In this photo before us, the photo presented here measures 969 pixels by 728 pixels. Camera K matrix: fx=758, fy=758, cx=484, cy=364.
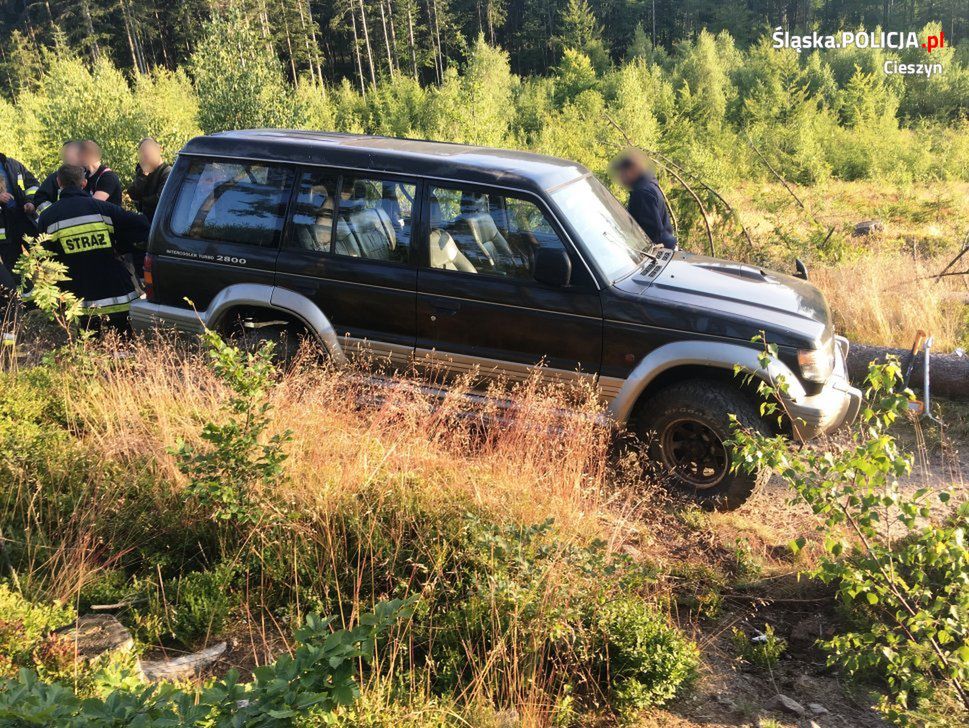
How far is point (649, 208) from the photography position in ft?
22.7

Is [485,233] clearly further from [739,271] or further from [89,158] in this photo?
[89,158]

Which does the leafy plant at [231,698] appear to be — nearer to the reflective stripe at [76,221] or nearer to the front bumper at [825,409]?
the front bumper at [825,409]

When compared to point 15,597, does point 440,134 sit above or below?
above

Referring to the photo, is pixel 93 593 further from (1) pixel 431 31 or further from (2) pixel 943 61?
(1) pixel 431 31

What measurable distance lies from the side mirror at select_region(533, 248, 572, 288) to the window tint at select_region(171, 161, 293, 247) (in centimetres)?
197

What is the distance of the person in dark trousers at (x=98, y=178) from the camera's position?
294 inches

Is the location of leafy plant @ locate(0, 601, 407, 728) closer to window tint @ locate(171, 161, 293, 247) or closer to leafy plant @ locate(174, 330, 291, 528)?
leafy plant @ locate(174, 330, 291, 528)

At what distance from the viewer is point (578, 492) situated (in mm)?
3955

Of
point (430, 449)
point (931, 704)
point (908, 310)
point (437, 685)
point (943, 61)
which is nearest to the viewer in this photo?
point (931, 704)

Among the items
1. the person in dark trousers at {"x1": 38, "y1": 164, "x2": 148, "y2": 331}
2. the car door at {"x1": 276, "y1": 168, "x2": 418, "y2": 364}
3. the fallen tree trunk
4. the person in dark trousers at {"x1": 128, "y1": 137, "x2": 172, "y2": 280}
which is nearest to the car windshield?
the car door at {"x1": 276, "y1": 168, "x2": 418, "y2": 364}

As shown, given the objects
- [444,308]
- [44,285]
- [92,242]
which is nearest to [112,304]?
[92,242]

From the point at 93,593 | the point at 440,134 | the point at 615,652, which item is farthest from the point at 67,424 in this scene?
the point at 440,134

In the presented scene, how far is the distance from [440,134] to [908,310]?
12376mm

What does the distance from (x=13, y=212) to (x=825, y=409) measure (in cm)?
787
